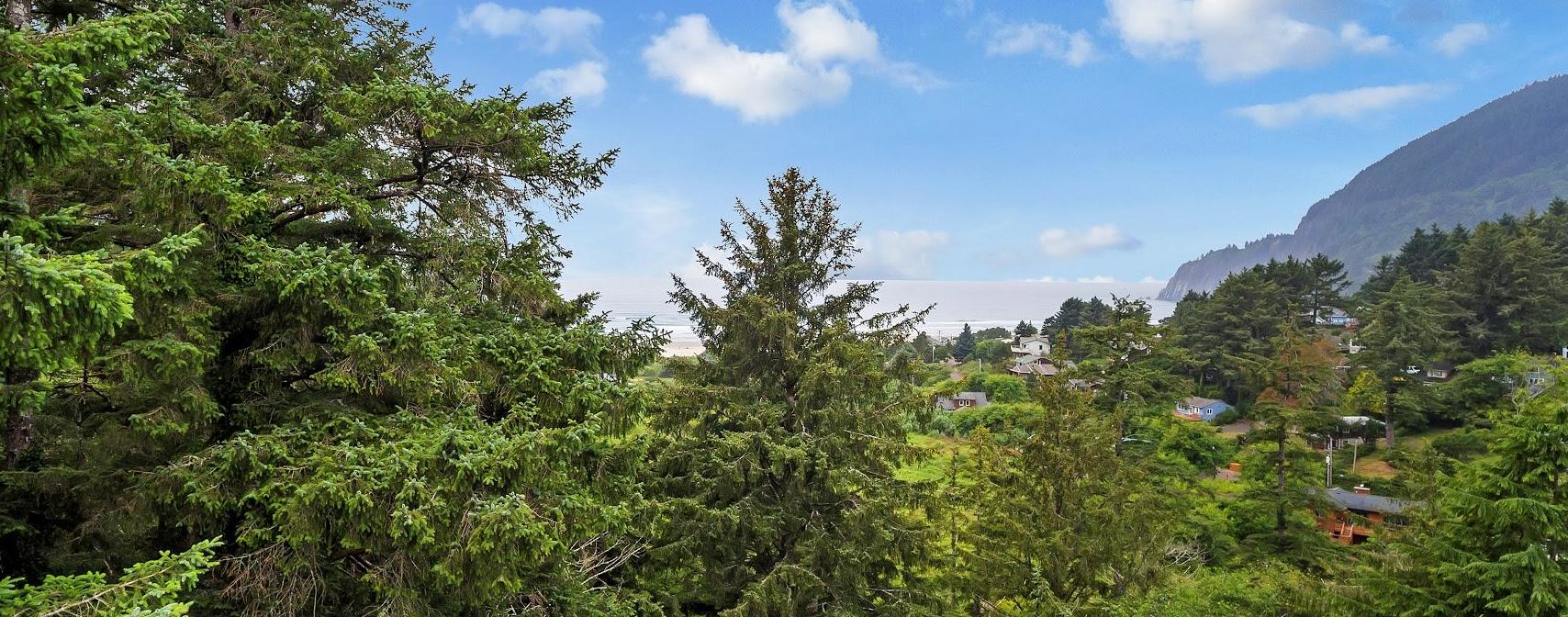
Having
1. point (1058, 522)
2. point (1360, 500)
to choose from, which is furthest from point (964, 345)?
point (1058, 522)

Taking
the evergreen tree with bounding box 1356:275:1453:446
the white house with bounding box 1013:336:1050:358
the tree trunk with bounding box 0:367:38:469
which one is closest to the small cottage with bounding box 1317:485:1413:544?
the evergreen tree with bounding box 1356:275:1453:446

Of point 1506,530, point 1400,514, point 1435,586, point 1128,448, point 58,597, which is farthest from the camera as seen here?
point 1128,448

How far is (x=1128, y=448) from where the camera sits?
64.6 ft

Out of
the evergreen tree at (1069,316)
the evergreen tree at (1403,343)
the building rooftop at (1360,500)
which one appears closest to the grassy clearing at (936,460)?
the building rooftop at (1360,500)

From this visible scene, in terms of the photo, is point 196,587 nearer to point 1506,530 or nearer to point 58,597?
point 58,597

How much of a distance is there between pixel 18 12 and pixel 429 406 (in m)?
4.08

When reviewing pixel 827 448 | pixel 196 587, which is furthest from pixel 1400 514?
pixel 196 587

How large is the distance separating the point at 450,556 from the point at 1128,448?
19802 mm

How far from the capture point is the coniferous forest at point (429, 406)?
179 inches

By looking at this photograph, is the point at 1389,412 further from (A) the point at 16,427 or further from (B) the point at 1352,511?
(A) the point at 16,427

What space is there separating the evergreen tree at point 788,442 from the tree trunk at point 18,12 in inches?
319

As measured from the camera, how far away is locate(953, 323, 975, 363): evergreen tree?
90.9 metres

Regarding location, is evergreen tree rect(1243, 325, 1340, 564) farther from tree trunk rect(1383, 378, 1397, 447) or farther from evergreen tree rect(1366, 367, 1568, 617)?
tree trunk rect(1383, 378, 1397, 447)

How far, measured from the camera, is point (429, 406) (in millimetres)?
6211
